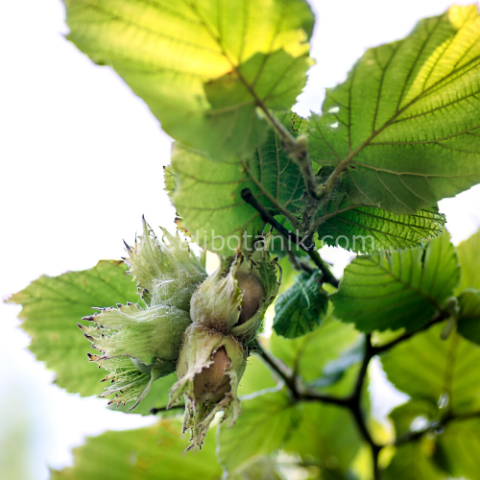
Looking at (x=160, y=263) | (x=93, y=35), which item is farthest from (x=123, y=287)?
(x=93, y=35)

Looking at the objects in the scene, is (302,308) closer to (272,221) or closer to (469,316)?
(272,221)

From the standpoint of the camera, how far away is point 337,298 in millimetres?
852

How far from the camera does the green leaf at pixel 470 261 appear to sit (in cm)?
111

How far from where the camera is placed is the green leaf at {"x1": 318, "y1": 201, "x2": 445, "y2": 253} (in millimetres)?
690

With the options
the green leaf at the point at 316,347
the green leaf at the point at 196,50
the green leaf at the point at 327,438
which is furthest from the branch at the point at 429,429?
the green leaf at the point at 196,50

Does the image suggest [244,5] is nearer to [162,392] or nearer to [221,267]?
[221,267]

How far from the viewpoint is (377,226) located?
0.71m

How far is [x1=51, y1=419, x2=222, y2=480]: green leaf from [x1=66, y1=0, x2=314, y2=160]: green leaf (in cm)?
101

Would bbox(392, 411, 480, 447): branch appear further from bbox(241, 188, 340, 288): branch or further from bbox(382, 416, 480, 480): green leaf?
bbox(241, 188, 340, 288): branch

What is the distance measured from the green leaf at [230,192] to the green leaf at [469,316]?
43 cm

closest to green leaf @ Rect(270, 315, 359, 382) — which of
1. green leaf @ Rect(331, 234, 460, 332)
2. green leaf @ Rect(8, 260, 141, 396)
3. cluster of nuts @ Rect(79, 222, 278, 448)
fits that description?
green leaf @ Rect(331, 234, 460, 332)

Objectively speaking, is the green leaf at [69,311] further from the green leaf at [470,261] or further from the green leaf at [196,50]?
the green leaf at [470,261]

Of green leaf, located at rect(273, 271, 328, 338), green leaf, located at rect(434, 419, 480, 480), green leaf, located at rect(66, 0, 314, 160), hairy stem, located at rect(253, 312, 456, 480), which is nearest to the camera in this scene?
green leaf, located at rect(66, 0, 314, 160)

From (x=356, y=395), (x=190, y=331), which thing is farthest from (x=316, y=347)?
(x=190, y=331)
